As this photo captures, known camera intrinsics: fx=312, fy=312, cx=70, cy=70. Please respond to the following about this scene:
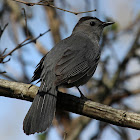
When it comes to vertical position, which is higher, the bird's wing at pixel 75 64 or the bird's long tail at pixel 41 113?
the bird's wing at pixel 75 64

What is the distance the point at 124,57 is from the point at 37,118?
12.1ft

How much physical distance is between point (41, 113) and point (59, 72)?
674 mm

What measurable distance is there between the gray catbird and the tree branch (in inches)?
6.2

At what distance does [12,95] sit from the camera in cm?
385

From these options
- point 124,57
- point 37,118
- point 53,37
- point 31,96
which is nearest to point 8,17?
point 53,37

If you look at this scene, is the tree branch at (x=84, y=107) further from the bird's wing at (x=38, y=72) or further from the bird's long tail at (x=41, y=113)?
the bird's wing at (x=38, y=72)

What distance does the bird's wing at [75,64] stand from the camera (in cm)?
410

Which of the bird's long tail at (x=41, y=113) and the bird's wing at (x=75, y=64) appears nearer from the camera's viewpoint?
the bird's long tail at (x=41, y=113)

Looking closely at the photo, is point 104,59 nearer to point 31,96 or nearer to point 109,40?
point 109,40

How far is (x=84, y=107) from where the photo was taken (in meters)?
3.73

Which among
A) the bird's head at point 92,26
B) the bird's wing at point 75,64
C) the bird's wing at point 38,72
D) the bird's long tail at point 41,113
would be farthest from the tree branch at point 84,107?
the bird's head at point 92,26

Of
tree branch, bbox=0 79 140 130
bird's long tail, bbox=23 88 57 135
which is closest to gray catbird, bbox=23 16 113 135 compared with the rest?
bird's long tail, bbox=23 88 57 135

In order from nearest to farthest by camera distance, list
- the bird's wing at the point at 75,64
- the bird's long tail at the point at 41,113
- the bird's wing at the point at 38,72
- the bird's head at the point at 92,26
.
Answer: the bird's long tail at the point at 41,113
the bird's wing at the point at 75,64
the bird's wing at the point at 38,72
the bird's head at the point at 92,26

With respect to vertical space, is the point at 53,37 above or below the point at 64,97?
below
